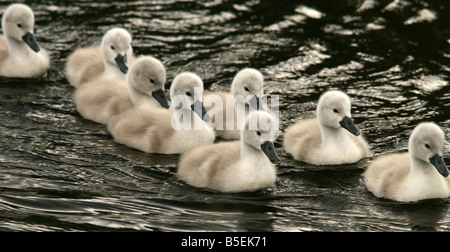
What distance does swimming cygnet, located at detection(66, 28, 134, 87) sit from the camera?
30.9 ft

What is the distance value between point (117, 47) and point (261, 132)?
2.83 meters

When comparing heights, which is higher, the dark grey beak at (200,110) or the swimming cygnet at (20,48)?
the swimming cygnet at (20,48)

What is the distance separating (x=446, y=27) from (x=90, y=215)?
257 inches

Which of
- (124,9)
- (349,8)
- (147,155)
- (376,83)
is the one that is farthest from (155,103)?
(349,8)

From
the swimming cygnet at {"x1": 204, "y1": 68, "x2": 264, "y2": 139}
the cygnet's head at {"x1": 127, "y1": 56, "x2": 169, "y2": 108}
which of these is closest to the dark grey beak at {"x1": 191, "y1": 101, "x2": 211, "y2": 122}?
the swimming cygnet at {"x1": 204, "y1": 68, "x2": 264, "y2": 139}

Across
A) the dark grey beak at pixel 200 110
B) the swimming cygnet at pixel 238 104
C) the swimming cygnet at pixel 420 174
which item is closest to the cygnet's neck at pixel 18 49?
the swimming cygnet at pixel 238 104

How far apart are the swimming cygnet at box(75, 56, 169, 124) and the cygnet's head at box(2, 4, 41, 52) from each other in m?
1.14

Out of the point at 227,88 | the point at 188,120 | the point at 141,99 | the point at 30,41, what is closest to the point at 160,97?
the point at 141,99

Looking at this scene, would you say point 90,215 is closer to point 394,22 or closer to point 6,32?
point 6,32

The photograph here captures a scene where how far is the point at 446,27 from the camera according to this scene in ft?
37.8

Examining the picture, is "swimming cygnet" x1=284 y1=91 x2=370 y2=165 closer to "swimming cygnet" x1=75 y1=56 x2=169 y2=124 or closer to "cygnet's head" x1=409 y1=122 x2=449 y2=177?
"cygnet's head" x1=409 y1=122 x2=449 y2=177

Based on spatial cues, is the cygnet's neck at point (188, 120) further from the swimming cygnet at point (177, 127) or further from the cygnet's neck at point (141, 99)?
the cygnet's neck at point (141, 99)

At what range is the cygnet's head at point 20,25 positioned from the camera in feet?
32.5

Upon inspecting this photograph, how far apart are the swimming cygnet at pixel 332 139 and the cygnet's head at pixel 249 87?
23.5 inches
